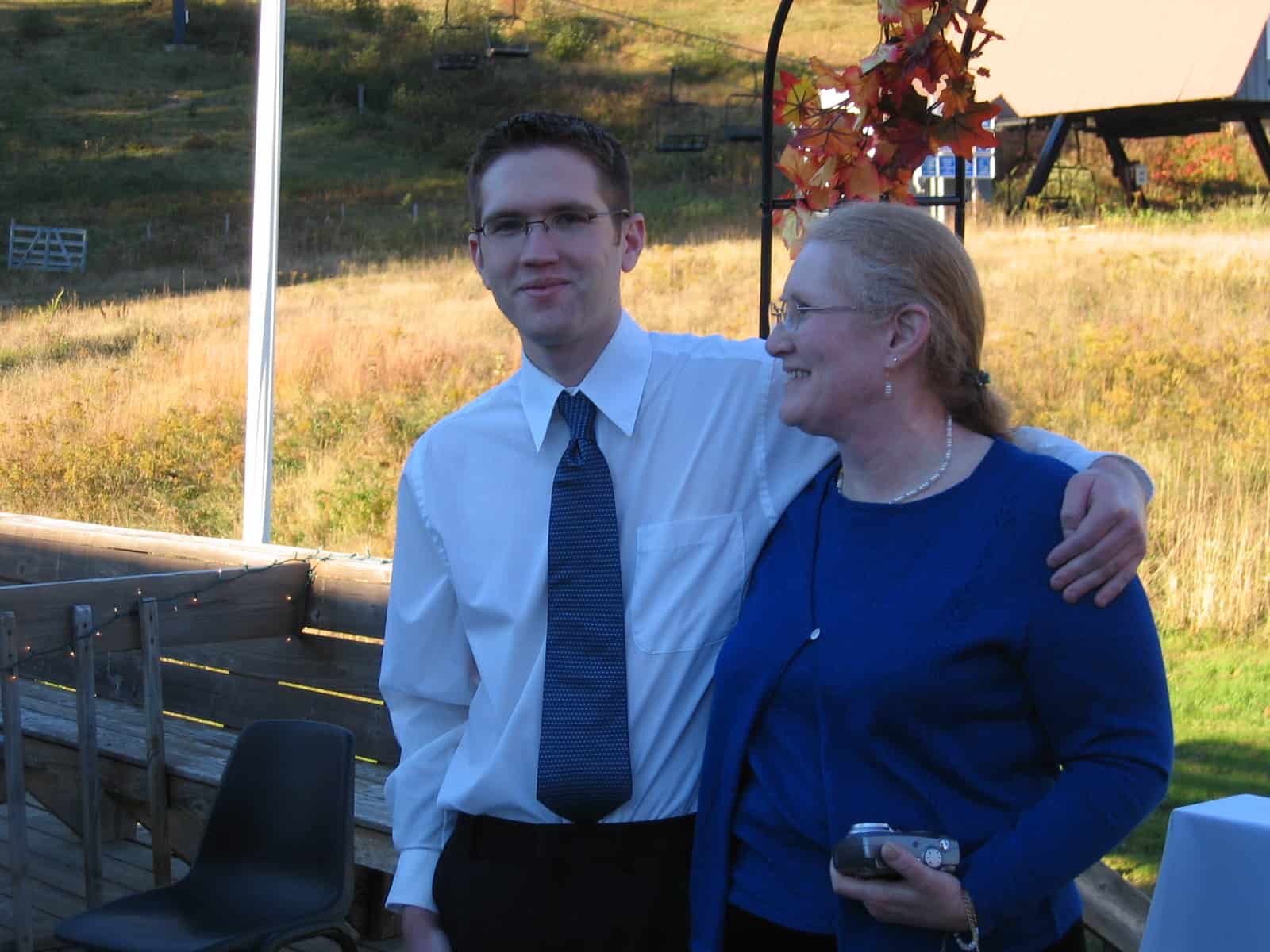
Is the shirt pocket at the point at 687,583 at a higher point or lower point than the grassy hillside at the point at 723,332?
higher

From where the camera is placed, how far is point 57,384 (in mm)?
12789

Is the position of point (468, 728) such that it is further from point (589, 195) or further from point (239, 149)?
point (239, 149)

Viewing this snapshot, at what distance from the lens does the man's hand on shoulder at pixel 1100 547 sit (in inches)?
58.7

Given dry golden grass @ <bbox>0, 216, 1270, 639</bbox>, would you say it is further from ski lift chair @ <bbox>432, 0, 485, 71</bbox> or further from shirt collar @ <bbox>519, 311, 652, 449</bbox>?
ski lift chair @ <bbox>432, 0, 485, 71</bbox>

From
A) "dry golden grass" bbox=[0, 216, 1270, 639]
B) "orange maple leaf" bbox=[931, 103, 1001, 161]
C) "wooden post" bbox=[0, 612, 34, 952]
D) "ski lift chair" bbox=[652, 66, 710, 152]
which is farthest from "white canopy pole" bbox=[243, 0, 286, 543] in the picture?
"ski lift chair" bbox=[652, 66, 710, 152]

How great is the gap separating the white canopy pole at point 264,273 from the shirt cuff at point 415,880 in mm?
3194

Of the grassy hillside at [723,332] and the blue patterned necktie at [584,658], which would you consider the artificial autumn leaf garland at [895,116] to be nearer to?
the blue patterned necktie at [584,658]

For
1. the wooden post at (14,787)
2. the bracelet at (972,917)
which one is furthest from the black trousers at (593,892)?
the wooden post at (14,787)

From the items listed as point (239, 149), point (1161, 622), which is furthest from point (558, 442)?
point (239, 149)

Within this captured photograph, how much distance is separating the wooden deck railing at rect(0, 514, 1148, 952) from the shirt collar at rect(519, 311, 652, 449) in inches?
64.9

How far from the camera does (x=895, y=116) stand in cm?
266

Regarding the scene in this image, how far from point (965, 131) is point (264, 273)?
9.93 ft

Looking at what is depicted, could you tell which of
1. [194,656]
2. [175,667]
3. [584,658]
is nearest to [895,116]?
[584,658]

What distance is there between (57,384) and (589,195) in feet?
39.4
